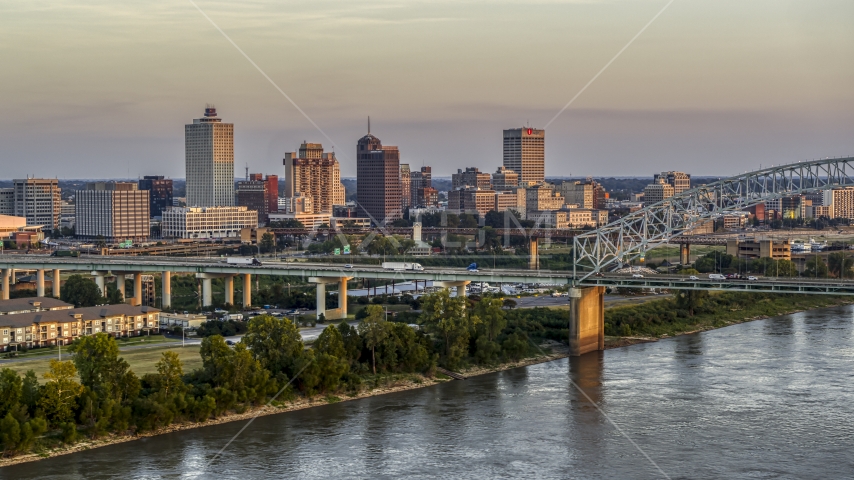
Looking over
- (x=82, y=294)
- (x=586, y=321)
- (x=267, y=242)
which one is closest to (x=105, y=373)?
(x=586, y=321)

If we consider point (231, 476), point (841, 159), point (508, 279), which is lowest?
point (231, 476)

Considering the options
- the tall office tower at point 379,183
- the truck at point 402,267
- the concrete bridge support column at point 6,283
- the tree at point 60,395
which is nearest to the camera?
the tree at point 60,395

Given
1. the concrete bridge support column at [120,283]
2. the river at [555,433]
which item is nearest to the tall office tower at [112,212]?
the concrete bridge support column at [120,283]

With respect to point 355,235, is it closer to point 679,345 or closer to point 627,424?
point 679,345

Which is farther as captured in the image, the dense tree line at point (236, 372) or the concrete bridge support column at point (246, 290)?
the concrete bridge support column at point (246, 290)

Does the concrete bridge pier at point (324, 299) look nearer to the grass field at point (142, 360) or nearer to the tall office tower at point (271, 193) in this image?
the grass field at point (142, 360)

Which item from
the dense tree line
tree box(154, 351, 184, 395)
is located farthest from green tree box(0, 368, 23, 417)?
tree box(154, 351, 184, 395)

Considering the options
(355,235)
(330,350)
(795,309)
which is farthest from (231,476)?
(355,235)
